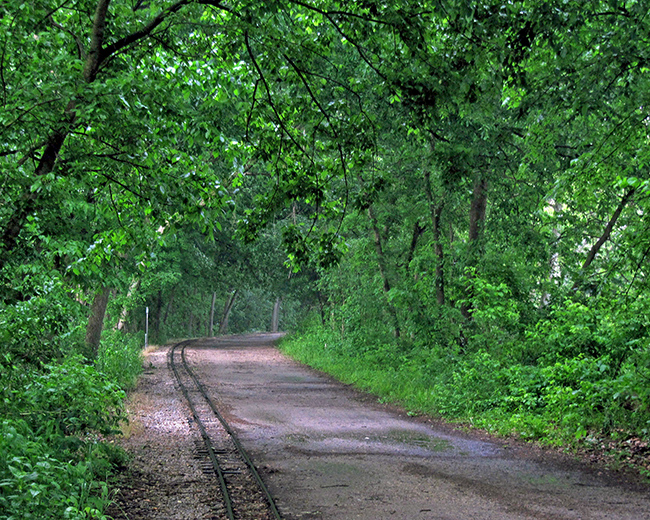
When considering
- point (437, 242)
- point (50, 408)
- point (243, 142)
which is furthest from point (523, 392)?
point (50, 408)

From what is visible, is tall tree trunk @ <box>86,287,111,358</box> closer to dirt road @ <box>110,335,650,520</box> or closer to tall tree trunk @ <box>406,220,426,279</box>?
dirt road @ <box>110,335,650,520</box>

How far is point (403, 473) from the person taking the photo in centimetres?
796

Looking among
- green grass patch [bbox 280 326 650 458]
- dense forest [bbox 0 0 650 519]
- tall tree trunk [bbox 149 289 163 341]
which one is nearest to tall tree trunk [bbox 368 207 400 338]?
green grass patch [bbox 280 326 650 458]

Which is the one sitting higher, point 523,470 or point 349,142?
point 349,142

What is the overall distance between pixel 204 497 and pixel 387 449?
3.30 meters

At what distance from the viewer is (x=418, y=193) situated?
18312 mm

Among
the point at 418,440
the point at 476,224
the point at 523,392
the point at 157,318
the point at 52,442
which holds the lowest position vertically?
the point at 418,440

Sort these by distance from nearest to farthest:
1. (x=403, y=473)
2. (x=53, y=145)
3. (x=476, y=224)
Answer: (x=53, y=145) < (x=403, y=473) < (x=476, y=224)

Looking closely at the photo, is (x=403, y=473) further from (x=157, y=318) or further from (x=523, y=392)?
(x=157, y=318)

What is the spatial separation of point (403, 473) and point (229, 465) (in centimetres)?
231

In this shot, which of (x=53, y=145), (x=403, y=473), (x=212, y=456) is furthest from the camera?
(x=212, y=456)

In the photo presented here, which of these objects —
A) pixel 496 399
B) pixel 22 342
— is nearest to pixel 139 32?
pixel 22 342

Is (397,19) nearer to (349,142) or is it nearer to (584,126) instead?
(349,142)

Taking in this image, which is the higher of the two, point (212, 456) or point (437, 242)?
point (437, 242)
